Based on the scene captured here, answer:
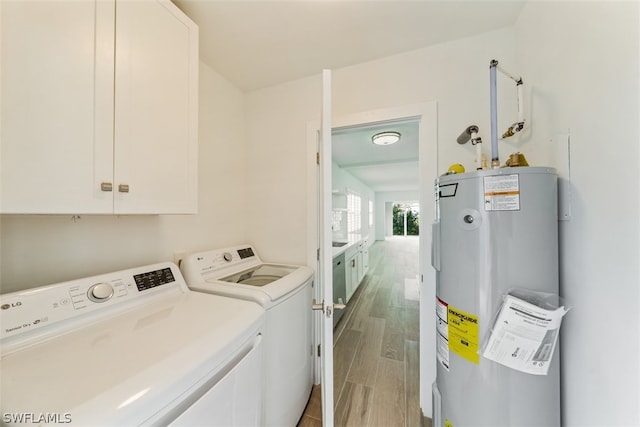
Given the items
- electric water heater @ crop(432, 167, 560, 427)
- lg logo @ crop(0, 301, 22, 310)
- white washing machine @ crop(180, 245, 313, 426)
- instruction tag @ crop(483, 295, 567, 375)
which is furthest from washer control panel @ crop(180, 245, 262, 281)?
instruction tag @ crop(483, 295, 567, 375)

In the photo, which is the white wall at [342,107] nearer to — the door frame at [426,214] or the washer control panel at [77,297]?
the door frame at [426,214]

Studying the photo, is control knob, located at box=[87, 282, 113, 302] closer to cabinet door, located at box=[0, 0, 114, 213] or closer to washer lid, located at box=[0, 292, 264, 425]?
washer lid, located at box=[0, 292, 264, 425]

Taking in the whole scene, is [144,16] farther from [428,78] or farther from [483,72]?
[483,72]

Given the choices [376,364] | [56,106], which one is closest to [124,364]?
[56,106]

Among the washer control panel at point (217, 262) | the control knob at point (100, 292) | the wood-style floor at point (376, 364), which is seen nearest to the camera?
the control knob at point (100, 292)

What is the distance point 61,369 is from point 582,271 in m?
1.70

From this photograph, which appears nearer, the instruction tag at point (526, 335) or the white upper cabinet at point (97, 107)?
the white upper cabinet at point (97, 107)

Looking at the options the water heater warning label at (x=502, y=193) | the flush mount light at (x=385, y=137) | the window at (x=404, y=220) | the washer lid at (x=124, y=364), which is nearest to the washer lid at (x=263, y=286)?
the washer lid at (x=124, y=364)

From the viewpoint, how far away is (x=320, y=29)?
1.28 meters

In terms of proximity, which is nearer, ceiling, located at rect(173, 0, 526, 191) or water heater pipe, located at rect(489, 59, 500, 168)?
water heater pipe, located at rect(489, 59, 500, 168)

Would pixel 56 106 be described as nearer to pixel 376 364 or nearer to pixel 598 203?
pixel 598 203

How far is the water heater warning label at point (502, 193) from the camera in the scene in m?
0.81

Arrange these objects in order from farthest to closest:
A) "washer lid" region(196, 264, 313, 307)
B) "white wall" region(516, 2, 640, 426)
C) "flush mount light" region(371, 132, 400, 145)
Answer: "flush mount light" region(371, 132, 400, 145)
"washer lid" region(196, 264, 313, 307)
"white wall" region(516, 2, 640, 426)

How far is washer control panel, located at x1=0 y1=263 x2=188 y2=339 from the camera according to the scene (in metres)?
0.68
